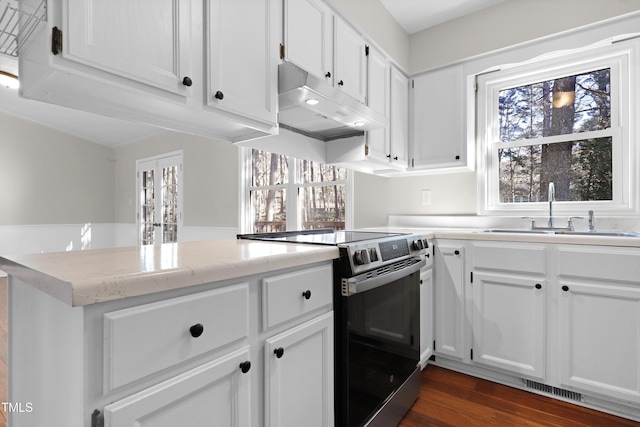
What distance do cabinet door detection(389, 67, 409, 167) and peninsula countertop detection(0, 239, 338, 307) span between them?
5.78 ft

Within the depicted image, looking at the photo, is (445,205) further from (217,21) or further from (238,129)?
(217,21)

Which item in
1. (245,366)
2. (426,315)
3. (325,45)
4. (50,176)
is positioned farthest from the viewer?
(50,176)

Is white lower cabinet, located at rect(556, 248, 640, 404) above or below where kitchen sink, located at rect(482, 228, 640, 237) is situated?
below

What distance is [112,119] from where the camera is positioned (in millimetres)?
5602

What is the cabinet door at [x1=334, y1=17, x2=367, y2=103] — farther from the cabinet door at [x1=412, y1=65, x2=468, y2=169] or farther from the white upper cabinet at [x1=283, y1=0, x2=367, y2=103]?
the cabinet door at [x1=412, y1=65, x2=468, y2=169]

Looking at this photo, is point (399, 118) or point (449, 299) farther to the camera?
point (399, 118)

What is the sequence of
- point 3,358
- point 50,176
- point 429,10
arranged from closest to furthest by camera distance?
1. point 3,358
2. point 429,10
3. point 50,176

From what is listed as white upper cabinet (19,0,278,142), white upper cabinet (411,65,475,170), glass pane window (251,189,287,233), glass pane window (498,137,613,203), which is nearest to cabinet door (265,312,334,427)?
white upper cabinet (19,0,278,142)

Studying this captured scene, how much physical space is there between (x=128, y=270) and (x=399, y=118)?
97.2 inches

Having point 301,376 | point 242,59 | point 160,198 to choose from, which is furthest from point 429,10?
point 160,198

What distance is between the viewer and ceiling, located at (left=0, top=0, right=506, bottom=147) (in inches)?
104

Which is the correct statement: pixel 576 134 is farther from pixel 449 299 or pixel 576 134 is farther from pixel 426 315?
pixel 426 315

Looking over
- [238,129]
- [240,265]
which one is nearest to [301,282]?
[240,265]

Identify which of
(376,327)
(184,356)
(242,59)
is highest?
(242,59)
